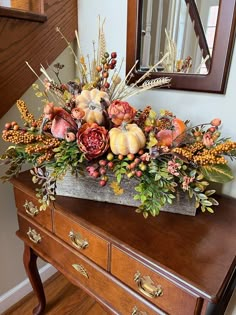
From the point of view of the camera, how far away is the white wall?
1.08 meters

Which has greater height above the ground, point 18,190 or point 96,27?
point 96,27

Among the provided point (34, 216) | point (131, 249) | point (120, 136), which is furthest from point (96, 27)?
point (131, 249)

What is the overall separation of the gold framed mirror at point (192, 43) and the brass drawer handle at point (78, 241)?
637 mm

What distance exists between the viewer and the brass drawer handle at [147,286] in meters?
0.59

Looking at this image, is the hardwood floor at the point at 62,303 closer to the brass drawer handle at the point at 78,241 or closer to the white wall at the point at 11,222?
the white wall at the point at 11,222

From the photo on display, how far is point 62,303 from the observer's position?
1316 millimetres

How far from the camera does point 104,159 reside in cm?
70

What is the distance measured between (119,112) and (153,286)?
18.1 inches

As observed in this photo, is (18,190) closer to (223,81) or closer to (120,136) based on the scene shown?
(120,136)

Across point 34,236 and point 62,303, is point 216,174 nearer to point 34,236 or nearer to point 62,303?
point 34,236

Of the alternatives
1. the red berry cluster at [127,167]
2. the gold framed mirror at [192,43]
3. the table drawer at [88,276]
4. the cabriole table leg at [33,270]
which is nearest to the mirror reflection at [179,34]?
the gold framed mirror at [192,43]

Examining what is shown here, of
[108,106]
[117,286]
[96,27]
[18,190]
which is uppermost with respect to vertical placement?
[96,27]

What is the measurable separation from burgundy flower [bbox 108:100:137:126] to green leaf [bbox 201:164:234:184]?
254 mm

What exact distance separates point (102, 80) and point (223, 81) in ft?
1.33
